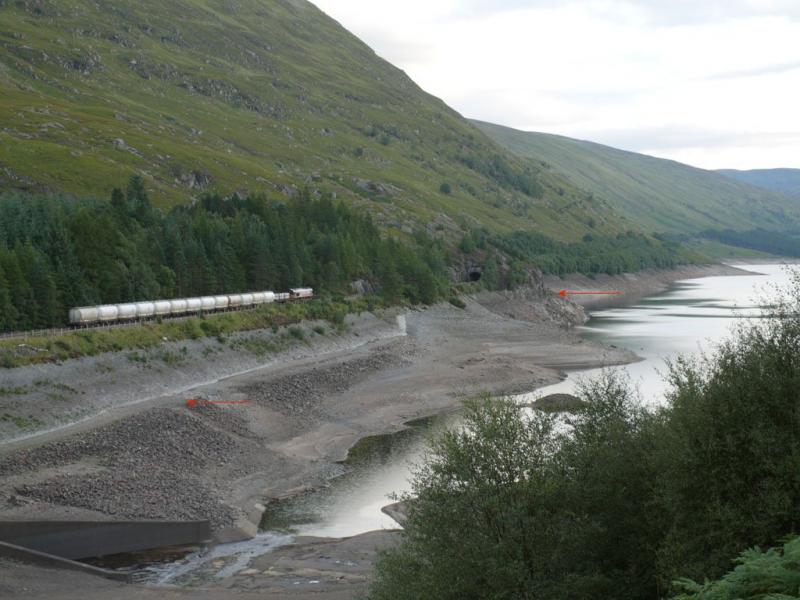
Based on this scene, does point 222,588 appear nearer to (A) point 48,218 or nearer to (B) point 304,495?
(B) point 304,495

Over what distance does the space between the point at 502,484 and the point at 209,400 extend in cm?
4809

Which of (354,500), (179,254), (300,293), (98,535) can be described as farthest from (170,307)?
(98,535)

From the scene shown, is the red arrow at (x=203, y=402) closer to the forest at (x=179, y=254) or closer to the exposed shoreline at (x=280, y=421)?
the exposed shoreline at (x=280, y=421)

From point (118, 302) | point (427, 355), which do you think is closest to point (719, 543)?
point (118, 302)

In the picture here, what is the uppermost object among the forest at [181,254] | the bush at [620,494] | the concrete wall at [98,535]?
the forest at [181,254]

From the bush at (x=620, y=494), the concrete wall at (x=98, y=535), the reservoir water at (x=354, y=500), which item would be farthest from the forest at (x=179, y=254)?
the bush at (x=620, y=494)

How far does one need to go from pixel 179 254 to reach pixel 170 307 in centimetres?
1581

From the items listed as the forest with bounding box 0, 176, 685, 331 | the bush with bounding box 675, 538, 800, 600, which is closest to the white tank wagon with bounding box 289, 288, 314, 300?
the forest with bounding box 0, 176, 685, 331

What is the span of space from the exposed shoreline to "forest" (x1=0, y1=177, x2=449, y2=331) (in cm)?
1205

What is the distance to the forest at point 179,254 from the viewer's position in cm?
8562

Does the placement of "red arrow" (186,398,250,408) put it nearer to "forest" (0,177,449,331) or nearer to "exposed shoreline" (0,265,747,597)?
"exposed shoreline" (0,265,747,597)

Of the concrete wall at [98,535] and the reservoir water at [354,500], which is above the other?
the concrete wall at [98,535]

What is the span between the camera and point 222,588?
140 ft

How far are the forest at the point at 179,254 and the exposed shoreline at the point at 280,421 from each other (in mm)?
12046
